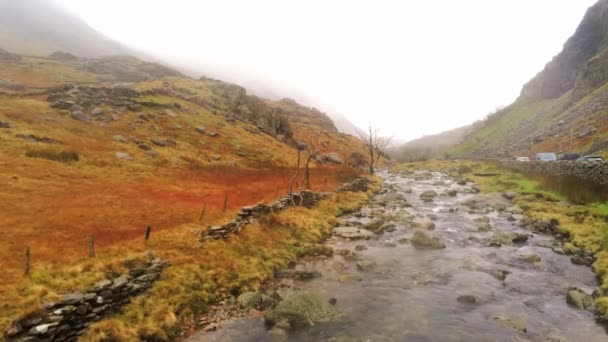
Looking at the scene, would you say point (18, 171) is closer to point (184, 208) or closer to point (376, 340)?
point (184, 208)

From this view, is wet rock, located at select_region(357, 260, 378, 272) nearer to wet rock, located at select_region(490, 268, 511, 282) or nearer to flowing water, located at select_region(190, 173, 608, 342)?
flowing water, located at select_region(190, 173, 608, 342)

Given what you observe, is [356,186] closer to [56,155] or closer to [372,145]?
[56,155]

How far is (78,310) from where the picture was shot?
1457cm

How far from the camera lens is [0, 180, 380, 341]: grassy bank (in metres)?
15.0

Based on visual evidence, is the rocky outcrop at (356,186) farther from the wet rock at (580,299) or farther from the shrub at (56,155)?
the shrub at (56,155)

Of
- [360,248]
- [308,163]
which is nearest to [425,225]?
[360,248]

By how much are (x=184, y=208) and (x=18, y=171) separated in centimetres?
1985

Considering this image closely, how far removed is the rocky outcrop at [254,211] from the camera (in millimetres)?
25344

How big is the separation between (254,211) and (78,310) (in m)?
17.0

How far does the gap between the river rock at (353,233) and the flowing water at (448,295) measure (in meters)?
1.10

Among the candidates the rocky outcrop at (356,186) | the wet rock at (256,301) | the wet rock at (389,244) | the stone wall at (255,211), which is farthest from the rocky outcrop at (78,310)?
the rocky outcrop at (356,186)

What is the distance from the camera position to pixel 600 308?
16891 millimetres

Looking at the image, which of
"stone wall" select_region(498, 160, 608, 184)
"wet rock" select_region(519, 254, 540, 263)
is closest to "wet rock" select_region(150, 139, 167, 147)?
"wet rock" select_region(519, 254, 540, 263)

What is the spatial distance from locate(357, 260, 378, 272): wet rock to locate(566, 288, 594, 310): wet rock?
11083 mm
